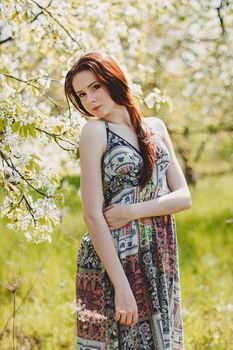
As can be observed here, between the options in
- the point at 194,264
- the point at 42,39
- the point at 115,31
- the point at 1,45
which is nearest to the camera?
the point at 42,39

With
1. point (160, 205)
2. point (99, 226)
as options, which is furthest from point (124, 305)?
point (160, 205)

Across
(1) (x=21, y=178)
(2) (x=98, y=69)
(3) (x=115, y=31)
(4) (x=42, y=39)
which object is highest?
(3) (x=115, y=31)

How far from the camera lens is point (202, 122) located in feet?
42.5

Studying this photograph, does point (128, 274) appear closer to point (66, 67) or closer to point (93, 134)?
point (93, 134)

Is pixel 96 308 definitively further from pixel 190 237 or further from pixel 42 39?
pixel 190 237

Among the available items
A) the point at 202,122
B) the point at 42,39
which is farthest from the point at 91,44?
the point at 202,122

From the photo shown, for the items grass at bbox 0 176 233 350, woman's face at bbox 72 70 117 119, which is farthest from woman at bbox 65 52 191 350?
grass at bbox 0 176 233 350

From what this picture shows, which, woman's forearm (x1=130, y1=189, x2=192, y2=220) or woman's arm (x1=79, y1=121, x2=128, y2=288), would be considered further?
woman's forearm (x1=130, y1=189, x2=192, y2=220)

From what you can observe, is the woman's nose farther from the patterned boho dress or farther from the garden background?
the garden background

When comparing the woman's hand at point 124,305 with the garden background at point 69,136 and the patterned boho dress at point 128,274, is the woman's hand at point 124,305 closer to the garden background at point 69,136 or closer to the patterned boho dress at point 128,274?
the patterned boho dress at point 128,274

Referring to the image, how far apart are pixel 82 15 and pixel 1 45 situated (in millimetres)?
Result: 796

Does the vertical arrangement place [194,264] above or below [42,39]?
below

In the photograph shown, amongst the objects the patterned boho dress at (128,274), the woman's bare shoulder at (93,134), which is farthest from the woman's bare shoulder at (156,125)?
the woman's bare shoulder at (93,134)

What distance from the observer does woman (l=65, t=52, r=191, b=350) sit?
2600 mm
